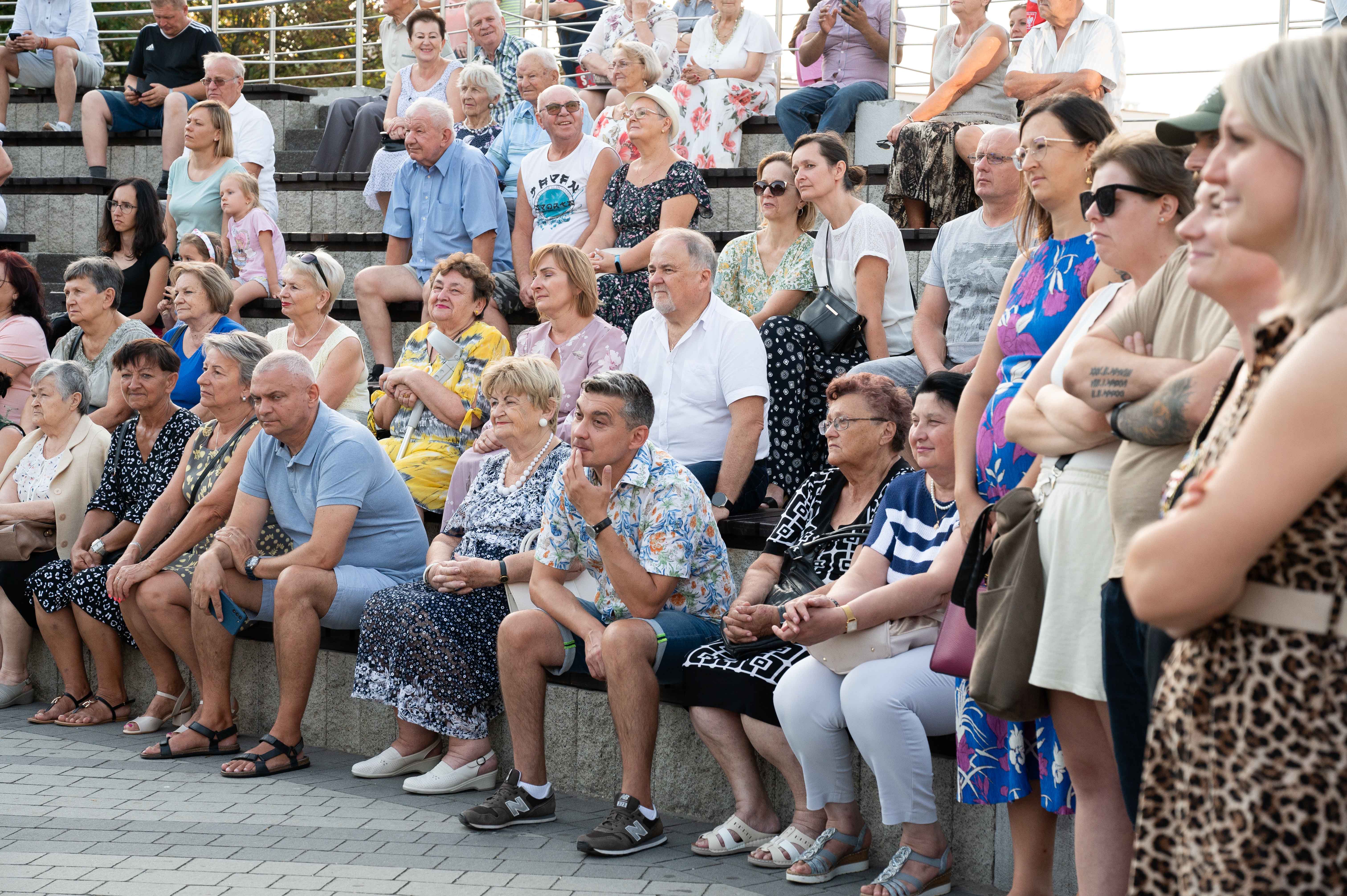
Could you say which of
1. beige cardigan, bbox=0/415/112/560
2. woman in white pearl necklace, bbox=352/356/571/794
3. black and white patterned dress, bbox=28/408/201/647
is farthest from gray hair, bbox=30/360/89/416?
woman in white pearl necklace, bbox=352/356/571/794

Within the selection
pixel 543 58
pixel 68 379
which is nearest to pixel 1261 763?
pixel 68 379

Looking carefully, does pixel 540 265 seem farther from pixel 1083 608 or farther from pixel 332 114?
pixel 332 114

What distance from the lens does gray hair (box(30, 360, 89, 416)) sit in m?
6.64

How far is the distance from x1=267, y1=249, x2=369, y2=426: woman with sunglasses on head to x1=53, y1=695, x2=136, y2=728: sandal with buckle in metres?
1.63

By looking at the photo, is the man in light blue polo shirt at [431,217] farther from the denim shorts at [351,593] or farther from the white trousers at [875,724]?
the white trousers at [875,724]

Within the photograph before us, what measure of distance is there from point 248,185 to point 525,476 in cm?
431

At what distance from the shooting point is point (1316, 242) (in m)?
1.63

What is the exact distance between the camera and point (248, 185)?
8664 mm

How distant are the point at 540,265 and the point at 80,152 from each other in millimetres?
7220

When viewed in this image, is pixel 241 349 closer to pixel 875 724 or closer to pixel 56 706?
pixel 56 706

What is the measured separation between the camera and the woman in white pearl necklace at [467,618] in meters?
5.05

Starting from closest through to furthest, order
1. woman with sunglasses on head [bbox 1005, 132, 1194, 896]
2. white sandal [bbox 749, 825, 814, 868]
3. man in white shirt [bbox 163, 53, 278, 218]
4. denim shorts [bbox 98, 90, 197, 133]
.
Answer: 1. woman with sunglasses on head [bbox 1005, 132, 1194, 896]
2. white sandal [bbox 749, 825, 814, 868]
3. man in white shirt [bbox 163, 53, 278, 218]
4. denim shorts [bbox 98, 90, 197, 133]

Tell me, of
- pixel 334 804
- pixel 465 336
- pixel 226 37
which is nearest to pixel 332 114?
pixel 465 336

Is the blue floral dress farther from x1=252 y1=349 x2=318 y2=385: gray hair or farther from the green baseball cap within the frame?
x1=252 y1=349 x2=318 y2=385: gray hair
